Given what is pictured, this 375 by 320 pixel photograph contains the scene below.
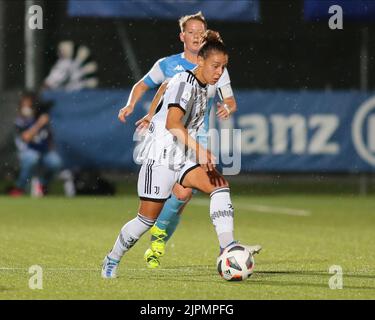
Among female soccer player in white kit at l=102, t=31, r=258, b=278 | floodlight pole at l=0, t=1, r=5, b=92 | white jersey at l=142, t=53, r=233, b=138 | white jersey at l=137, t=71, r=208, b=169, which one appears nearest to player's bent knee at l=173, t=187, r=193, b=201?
white jersey at l=142, t=53, r=233, b=138

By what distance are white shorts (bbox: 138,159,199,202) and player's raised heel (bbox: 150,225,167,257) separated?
3.69 ft

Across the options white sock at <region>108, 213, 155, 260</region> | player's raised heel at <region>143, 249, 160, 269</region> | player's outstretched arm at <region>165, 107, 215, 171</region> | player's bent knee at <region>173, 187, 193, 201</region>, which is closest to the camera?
player's outstretched arm at <region>165, 107, 215, 171</region>

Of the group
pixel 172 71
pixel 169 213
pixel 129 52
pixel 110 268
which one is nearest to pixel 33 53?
pixel 129 52

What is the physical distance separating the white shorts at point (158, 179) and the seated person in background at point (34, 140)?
950 cm

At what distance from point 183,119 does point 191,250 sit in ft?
8.75

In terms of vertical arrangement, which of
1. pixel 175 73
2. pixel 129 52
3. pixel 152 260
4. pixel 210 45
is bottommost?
pixel 152 260

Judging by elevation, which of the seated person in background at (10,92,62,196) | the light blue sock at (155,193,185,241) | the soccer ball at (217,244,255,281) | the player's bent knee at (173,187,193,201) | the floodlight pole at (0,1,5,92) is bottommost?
the soccer ball at (217,244,255,281)

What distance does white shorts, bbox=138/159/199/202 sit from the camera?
8789mm

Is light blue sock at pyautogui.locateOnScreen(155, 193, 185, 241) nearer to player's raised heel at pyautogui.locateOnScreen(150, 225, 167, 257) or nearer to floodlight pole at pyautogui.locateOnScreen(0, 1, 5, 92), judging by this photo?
player's raised heel at pyautogui.locateOnScreen(150, 225, 167, 257)

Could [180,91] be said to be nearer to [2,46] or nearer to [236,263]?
[236,263]

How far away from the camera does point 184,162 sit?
29.0 feet

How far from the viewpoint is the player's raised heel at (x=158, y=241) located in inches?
389

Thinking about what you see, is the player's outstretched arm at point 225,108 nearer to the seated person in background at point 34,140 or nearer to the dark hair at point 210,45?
the dark hair at point 210,45
